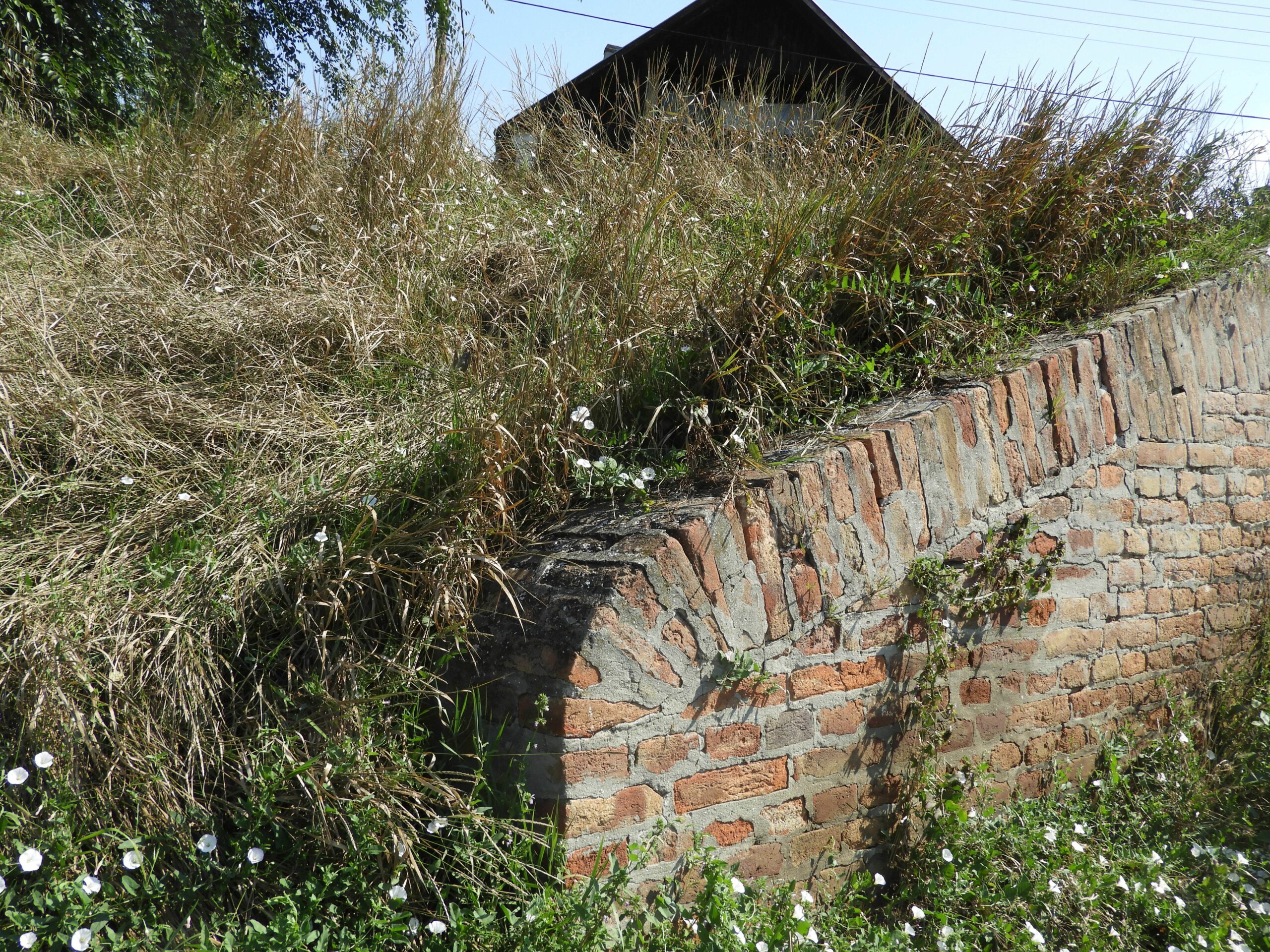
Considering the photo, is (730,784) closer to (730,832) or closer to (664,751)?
(730,832)

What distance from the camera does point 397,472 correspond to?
93.5 inches

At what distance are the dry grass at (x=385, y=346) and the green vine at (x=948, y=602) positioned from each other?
59 centimetres

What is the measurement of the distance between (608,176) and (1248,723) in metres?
3.77

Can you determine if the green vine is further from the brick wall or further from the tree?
the tree

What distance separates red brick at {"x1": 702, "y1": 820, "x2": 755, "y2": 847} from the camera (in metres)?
2.25

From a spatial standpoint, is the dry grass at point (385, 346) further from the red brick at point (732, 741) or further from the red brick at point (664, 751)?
the red brick at point (732, 741)

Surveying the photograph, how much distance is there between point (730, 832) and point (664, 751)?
1.11 feet

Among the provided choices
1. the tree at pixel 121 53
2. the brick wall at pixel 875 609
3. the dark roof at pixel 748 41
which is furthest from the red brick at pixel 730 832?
the dark roof at pixel 748 41

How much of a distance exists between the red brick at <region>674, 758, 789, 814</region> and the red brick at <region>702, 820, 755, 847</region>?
63 mm

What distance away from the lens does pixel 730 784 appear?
2.27 meters

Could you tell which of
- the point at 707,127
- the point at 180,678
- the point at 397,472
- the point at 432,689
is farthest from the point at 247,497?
the point at 707,127

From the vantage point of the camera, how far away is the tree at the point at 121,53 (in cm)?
543

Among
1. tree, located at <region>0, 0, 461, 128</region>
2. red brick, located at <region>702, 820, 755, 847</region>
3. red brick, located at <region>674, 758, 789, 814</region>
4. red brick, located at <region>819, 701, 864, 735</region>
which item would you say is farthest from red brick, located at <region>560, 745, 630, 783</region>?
tree, located at <region>0, 0, 461, 128</region>

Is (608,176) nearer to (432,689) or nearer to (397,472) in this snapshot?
(397,472)
